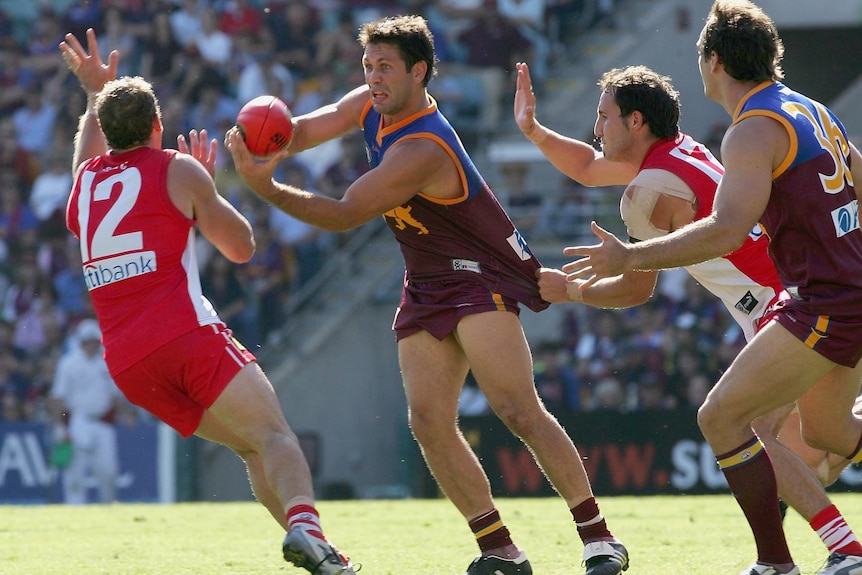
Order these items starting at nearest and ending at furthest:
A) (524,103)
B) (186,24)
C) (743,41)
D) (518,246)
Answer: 1. (743,41)
2. (518,246)
3. (524,103)
4. (186,24)

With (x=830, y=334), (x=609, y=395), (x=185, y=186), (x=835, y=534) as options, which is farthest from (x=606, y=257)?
(x=609, y=395)

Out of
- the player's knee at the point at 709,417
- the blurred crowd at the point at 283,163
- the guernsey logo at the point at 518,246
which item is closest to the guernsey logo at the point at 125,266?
the guernsey logo at the point at 518,246

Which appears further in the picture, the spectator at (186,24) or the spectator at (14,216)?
the spectator at (186,24)

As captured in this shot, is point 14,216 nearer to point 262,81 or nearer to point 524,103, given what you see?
point 262,81

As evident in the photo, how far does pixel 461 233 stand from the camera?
5.87 meters

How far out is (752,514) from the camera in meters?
5.18

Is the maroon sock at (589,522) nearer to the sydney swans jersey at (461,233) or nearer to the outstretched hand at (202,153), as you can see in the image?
the sydney swans jersey at (461,233)

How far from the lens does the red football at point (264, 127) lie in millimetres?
5320

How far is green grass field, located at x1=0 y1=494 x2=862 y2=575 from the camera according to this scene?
646 centimetres

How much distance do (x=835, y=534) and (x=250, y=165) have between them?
110 inches

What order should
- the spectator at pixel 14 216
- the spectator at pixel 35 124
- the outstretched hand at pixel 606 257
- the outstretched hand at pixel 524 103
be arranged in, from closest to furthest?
1. the outstretched hand at pixel 606 257
2. the outstretched hand at pixel 524 103
3. the spectator at pixel 14 216
4. the spectator at pixel 35 124

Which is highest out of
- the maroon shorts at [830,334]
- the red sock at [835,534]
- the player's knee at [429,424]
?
the maroon shorts at [830,334]

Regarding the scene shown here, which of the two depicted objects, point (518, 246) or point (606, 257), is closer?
point (606, 257)

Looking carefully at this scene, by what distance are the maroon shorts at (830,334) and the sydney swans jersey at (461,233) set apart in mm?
1311
